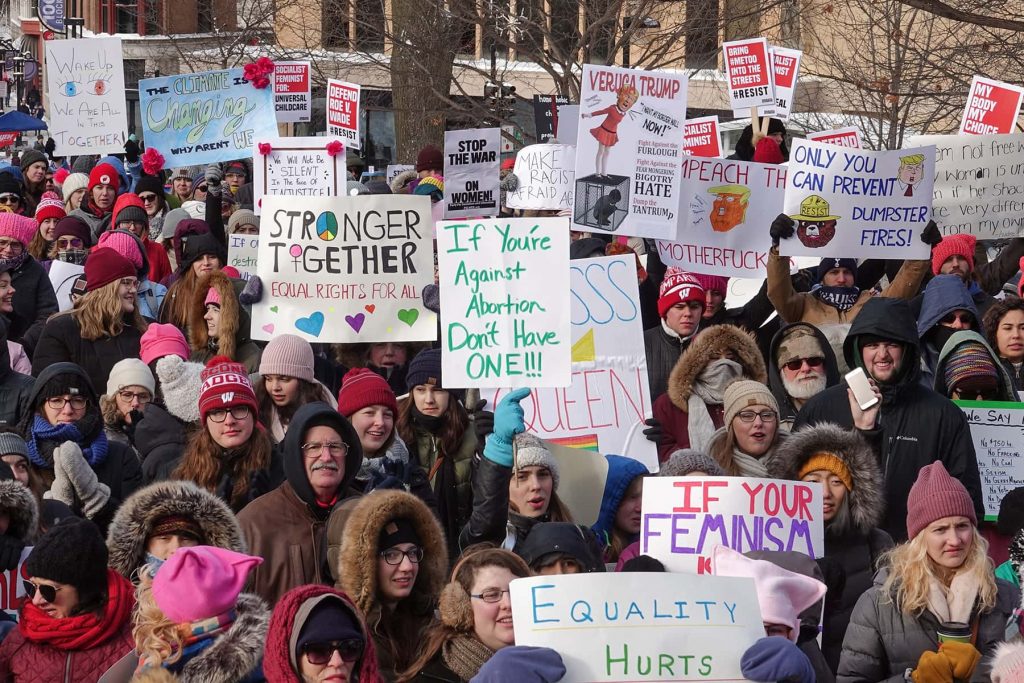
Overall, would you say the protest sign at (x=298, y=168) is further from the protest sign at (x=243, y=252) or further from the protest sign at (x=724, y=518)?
the protest sign at (x=724, y=518)

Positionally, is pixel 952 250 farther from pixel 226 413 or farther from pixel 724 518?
→ pixel 226 413

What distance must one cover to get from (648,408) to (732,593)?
3.31 metres

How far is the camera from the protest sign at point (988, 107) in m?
12.7

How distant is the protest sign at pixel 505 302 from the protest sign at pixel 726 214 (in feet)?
8.39

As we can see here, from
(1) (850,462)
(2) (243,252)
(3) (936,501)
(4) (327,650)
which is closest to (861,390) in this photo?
(1) (850,462)

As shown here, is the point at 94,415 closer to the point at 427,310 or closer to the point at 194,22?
the point at 427,310

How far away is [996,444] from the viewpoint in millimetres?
7156

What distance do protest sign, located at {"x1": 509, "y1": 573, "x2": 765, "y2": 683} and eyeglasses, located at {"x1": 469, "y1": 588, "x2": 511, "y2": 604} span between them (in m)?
0.79

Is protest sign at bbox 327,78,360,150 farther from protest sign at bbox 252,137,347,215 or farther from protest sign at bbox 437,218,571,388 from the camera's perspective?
protest sign at bbox 437,218,571,388

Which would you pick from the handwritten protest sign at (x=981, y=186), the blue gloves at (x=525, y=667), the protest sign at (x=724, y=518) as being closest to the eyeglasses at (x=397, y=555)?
the protest sign at (x=724, y=518)

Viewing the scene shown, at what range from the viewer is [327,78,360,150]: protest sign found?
15836 millimetres

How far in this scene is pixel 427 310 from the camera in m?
8.65

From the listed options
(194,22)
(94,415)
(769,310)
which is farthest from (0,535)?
(194,22)

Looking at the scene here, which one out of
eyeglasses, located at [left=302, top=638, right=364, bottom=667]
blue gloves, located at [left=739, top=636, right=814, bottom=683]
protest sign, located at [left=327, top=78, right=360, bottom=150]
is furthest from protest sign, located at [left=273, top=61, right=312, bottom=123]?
blue gloves, located at [left=739, top=636, right=814, bottom=683]
